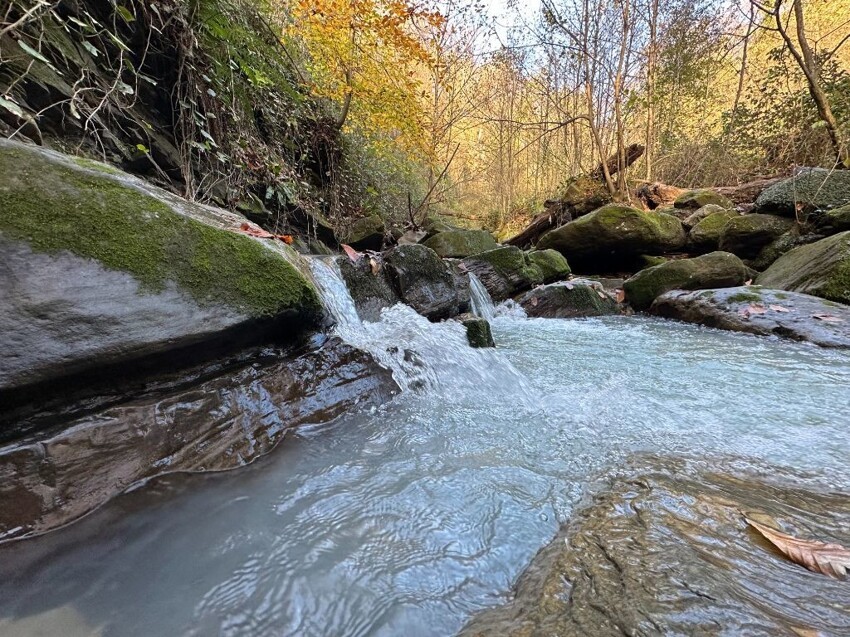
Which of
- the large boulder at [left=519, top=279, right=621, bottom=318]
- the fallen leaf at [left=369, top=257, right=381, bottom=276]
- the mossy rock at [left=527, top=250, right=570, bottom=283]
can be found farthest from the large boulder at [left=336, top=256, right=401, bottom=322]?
the mossy rock at [left=527, top=250, right=570, bottom=283]

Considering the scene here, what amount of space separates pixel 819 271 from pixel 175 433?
6238 mm

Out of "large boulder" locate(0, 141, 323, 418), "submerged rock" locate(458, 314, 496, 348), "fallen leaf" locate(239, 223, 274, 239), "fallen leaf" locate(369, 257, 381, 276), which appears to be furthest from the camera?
"fallen leaf" locate(369, 257, 381, 276)

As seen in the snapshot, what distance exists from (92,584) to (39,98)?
3186 millimetres

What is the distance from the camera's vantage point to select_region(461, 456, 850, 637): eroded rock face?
0.82 meters

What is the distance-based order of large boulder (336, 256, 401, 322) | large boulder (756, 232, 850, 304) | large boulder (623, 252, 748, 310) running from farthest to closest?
large boulder (623, 252, 748, 310) → large boulder (756, 232, 850, 304) → large boulder (336, 256, 401, 322)

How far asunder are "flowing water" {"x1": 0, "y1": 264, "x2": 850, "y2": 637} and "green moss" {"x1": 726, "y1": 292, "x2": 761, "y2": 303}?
175 centimetres

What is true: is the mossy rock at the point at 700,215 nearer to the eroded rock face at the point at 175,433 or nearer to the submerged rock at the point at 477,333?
the submerged rock at the point at 477,333

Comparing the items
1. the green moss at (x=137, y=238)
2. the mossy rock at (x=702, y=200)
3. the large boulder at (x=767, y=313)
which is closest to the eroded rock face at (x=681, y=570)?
the green moss at (x=137, y=238)

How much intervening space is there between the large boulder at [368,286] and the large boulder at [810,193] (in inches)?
252

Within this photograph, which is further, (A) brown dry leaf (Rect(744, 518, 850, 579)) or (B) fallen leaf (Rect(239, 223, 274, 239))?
(B) fallen leaf (Rect(239, 223, 274, 239))

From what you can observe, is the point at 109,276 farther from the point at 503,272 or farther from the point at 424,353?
the point at 503,272

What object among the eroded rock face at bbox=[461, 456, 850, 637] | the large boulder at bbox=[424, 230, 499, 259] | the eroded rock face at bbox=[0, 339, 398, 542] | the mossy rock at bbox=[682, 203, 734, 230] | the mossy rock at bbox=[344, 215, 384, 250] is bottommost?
the eroded rock face at bbox=[461, 456, 850, 637]

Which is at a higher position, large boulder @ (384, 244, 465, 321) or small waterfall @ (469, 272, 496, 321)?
large boulder @ (384, 244, 465, 321)

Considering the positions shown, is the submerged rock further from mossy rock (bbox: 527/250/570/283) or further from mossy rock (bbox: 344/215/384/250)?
mossy rock (bbox: 344/215/384/250)
